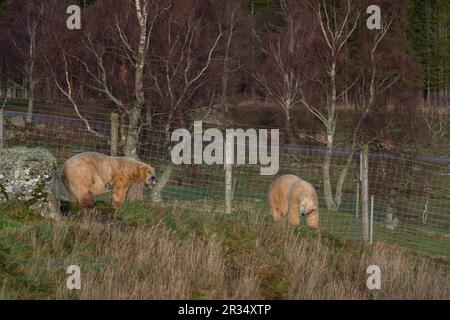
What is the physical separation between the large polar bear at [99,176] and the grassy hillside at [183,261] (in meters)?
0.96

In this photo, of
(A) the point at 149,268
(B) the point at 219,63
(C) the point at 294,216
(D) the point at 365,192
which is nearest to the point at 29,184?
(A) the point at 149,268

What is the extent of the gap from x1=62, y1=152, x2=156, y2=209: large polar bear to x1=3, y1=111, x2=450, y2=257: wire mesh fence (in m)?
5.34

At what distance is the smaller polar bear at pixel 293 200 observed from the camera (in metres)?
13.4

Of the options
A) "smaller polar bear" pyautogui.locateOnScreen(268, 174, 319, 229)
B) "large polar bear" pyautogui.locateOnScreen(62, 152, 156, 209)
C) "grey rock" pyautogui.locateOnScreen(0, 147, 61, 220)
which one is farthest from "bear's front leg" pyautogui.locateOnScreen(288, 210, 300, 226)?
"grey rock" pyautogui.locateOnScreen(0, 147, 61, 220)

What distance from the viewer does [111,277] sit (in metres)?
7.55

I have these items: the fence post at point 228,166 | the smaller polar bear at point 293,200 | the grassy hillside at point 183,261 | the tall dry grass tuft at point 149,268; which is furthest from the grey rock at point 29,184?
the smaller polar bear at point 293,200

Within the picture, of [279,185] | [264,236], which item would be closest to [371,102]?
[279,185]

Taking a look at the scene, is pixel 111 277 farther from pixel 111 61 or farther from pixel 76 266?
pixel 111 61

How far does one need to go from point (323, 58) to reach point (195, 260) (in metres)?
20.8

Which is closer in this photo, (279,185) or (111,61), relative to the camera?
(279,185)

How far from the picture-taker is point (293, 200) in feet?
44.1

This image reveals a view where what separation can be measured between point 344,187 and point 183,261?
24.2 metres

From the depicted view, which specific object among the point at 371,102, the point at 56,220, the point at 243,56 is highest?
the point at 243,56

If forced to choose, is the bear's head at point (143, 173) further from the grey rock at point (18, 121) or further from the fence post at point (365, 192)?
the grey rock at point (18, 121)
